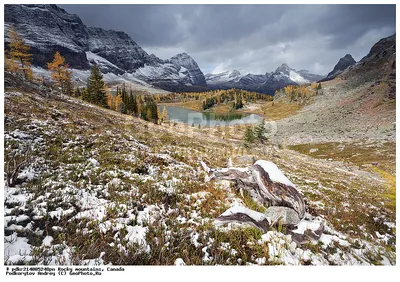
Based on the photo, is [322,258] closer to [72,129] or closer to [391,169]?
[72,129]

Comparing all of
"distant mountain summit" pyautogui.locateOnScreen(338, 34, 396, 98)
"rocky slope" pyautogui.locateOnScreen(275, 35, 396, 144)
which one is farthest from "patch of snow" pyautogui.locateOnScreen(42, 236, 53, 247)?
"distant mountain summit" pyautogui.locateOnScreen(338, 34, 396, 98)

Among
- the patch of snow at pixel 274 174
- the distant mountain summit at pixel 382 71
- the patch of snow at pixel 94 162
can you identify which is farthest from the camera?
the distant mountain summit at pixel 382 71

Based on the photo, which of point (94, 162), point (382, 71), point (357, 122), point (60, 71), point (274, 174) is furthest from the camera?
point (382, 71)

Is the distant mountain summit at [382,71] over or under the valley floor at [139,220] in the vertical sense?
over

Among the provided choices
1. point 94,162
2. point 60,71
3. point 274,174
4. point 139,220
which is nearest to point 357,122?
point 274,174

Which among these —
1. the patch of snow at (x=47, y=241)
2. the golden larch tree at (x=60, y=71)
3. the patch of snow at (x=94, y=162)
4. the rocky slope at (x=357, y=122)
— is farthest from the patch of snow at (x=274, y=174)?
the rocky slope at (x=357, y=122)

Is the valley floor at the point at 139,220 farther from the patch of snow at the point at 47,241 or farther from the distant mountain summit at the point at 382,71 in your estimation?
the distant mountain summit at the point at 382,71

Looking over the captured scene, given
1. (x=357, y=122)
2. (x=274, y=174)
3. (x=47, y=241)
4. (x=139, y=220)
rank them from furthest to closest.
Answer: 1. (x=357, y=122)
2. (x=274, y=174)
3. (x=139, y=220)
4. (x=47, y=241)

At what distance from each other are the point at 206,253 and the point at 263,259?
141 cm

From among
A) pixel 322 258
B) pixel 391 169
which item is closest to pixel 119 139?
pixel 322 258

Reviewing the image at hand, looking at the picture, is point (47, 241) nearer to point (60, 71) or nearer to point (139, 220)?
point (139, 220)

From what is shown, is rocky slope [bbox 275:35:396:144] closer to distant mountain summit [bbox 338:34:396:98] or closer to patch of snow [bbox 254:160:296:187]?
distant mountain summit [bbox 338:34:396:98]

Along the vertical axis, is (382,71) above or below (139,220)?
above

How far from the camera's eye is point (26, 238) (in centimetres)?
411
